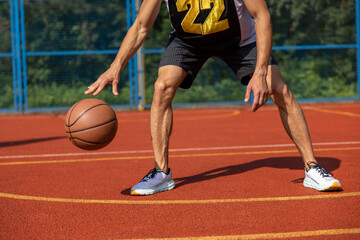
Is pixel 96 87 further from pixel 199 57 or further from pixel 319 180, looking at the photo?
pixel 319 180

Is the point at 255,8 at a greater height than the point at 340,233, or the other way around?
the point at 255,8

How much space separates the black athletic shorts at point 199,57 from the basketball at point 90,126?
2.20 ft

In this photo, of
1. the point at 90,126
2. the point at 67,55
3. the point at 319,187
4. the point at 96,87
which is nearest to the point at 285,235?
the point at 319,187

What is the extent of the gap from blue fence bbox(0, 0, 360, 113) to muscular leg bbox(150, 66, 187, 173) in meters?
8.71

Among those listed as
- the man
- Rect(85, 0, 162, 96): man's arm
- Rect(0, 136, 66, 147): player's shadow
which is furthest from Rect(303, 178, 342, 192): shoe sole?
Rect(0, 136, 66, 147): player's shadow

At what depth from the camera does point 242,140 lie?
7293 millimetres

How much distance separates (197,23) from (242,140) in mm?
3275

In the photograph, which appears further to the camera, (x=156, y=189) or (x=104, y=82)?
(x=156, y=189)

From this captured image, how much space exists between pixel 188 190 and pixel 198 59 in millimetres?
1134

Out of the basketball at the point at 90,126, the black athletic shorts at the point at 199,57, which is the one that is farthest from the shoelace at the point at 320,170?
the basketball at the point at 90,126

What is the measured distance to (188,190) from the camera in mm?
4281

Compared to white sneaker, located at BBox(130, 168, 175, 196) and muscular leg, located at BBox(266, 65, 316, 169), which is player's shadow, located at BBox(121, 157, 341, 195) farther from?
muscular leg, located at BBox(266, 65, 316, 169)

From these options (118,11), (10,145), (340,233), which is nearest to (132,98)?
(118,11)

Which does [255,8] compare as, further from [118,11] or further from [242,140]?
[118,11]
